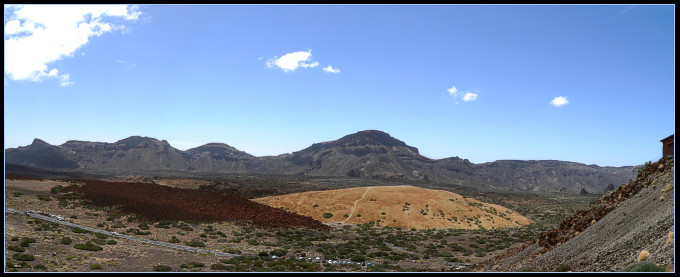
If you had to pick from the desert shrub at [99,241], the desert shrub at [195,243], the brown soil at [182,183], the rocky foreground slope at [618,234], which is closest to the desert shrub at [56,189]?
the desert shrub at [99,241]

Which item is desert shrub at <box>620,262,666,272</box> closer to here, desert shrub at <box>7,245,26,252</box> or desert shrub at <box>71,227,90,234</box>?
desert shrub at <box>7,245,26,252</box>

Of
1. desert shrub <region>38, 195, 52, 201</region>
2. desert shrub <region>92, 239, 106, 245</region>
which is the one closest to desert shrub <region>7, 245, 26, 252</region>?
desert shrub <region>92, 239, 106, 245</region>

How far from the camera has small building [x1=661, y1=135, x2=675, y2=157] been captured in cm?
1501

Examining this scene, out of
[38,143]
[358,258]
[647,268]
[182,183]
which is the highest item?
[38,143]

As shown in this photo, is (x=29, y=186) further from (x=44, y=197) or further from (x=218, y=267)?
(x=218, y=267)

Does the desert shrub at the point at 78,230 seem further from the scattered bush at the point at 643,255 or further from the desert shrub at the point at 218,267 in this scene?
the scattered bush at the point at 643,255

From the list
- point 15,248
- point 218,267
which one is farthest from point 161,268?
point 15,248

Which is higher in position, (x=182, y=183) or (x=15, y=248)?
(x=182, y=183)

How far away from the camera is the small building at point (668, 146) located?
49.2 feet

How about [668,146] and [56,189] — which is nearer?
[668,146]

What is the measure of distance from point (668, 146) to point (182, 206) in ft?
124

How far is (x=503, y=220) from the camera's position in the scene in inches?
1998

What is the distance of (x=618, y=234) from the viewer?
39.8ft

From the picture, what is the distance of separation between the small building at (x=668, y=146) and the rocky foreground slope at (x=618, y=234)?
0.30 m
